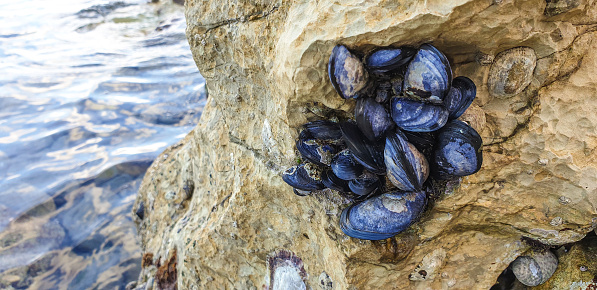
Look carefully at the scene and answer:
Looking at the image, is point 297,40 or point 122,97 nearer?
point 297,40

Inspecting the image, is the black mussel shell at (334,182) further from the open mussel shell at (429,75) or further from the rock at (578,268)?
the rock at (578,268)

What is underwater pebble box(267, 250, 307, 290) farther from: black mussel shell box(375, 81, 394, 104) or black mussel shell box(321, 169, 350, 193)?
black mussel shell box(375, 81, 394, 104)

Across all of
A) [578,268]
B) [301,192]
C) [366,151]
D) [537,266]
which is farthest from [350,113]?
[578,268]

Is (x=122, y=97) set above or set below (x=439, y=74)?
below

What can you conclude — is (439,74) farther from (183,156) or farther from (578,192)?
(183,156)

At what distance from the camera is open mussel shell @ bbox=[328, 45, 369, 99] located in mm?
1728

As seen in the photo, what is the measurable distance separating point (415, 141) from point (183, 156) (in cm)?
328

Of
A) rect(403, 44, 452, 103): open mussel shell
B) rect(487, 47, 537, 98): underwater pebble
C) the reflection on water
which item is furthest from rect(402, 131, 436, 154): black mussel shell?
the reflection on water

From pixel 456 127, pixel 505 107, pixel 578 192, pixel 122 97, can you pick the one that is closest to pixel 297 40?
pixel 456 127

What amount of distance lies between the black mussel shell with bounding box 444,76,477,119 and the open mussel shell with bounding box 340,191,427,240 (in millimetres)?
466

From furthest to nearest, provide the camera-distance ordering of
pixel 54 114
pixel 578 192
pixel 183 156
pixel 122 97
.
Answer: pixel 122 97
pixel 54 114
pixel 183 156
pixel 578 192

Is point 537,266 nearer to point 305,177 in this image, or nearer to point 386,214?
point 386,214

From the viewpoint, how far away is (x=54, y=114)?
326 inches

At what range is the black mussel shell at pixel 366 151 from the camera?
1.85 m
